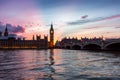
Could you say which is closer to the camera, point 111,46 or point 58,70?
point 58,70

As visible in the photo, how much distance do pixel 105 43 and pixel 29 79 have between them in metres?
102

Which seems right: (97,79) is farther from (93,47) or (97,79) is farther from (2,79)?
(93,47)

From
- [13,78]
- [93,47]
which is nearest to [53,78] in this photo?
[13,78]

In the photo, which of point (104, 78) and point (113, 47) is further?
point (113, 47)

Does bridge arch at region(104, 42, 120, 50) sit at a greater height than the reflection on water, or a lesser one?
greater

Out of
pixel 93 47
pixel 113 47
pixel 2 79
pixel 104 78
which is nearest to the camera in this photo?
pixel 2 79

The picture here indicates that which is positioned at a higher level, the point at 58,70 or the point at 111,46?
the point at 111,46

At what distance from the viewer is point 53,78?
75.4 feet

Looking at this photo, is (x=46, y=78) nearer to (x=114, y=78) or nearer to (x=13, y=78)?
(x=13, y=78)

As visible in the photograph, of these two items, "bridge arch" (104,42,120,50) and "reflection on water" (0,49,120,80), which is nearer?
"reflection on water" (0,49,120,80)

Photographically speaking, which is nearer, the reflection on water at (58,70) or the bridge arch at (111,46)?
the reflection on water at (58,70)

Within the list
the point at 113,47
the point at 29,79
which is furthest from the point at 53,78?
the point at 113,47

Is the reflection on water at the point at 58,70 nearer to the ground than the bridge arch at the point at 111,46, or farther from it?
nearer to the ground

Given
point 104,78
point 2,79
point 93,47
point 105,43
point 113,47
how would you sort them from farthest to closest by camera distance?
point 93,47
point 113,47
point 105,43
point 104,78
point 2,79
